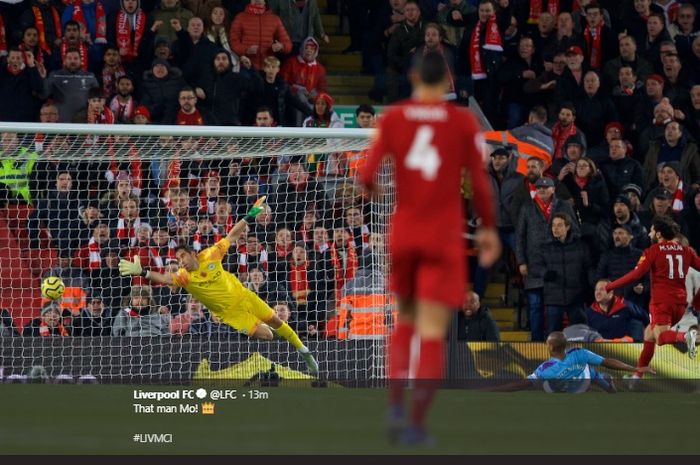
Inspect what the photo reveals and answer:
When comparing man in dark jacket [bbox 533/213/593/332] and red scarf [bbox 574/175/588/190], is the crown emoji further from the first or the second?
red scarf [bbox 574/175/588/190]

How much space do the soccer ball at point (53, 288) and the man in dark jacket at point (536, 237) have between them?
509cm

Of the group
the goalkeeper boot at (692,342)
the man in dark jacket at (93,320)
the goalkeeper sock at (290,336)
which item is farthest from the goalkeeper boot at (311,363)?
the goalkeeper boot at (692,342)

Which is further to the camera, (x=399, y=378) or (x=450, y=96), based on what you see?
(x=450, y=96)

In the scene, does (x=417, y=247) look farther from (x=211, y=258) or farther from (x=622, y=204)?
(x=622, y=204)

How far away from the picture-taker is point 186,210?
55.3 ft

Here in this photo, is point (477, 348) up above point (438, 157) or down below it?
below

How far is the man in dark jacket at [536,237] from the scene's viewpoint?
17359 millimetres

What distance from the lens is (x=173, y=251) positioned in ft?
55.9

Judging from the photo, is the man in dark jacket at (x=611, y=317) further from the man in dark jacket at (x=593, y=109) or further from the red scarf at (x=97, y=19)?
the red scarf at (x=97, y=19)

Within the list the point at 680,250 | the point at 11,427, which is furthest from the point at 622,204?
the point at 11,427

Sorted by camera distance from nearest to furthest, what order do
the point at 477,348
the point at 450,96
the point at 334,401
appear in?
the point at 334,401
the point at 477,348
the point at 450,96

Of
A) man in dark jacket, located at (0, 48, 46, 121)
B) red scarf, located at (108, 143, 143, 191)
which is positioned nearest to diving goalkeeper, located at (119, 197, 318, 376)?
red scarf, located at (108, 143, 143, 191)

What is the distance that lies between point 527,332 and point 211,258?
3.92m

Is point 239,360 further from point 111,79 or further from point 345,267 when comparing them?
point 111,79
